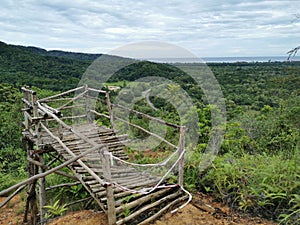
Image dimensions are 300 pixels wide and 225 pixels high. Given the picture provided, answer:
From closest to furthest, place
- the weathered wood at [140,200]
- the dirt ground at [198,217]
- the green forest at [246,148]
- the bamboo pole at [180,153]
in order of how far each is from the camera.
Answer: the weathered wood at [140,200] → the dirt ground at [198,217] → the green forest at [246,148] → the bamboo pole at [180,153]

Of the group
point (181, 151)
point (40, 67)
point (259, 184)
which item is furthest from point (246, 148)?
point (40, 67)

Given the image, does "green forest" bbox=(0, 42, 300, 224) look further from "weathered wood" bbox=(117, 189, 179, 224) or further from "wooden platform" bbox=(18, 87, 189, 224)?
"wooden platform" bbox=(18, 87, 189, 224)

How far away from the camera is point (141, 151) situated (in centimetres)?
665

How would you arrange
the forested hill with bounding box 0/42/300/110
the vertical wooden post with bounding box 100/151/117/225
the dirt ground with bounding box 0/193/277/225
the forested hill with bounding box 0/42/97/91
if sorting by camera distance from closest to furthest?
the vertical wooden post with bounding box 100/151/117/225 → the dirt ground with bounding box 0/193/277/225 → the forested hill with bounding box 0/42/300/110 → the forested hill with bounding box 0/42/97/91

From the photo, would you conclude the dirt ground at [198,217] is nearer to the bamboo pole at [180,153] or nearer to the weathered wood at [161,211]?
the weathered wood at [161,211]

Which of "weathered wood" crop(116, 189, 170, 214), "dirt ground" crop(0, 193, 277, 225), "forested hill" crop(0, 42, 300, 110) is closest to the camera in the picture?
"weathered wood" crop(116, 189, 170, 214)

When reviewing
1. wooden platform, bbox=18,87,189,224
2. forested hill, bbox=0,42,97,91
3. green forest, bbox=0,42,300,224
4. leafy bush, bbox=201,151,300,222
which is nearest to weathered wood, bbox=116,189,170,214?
wooden platform, bbox=18,87,189,224

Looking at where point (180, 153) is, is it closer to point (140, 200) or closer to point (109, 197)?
point (140, 200)

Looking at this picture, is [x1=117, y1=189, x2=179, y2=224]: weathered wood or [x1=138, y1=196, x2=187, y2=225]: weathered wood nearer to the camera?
[x1=117, y1=189, x2=179, y2=224]: weathered wood

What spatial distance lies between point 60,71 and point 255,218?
75.8 ft

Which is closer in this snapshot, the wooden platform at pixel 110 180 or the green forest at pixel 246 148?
the wooden platform at pixel 110 180

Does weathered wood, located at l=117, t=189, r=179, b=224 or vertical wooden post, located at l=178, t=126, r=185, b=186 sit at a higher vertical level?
vertical wooden post, located at l=178, t=126, r=185, b=186

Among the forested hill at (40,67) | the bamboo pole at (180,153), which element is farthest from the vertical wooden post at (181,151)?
the forested hill at (40,67)

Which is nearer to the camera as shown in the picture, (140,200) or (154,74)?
(140,200)
